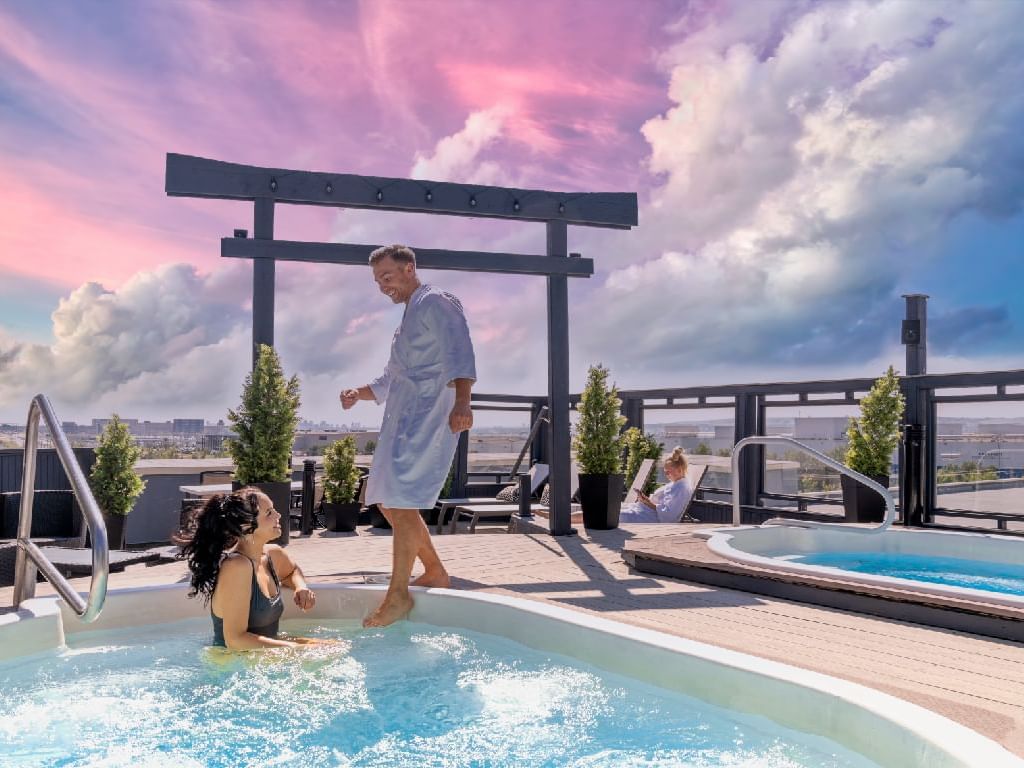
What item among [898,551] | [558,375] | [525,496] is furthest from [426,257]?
[898,551]

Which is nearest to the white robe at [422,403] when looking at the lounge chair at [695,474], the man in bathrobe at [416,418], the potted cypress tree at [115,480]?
the man in bathrobe at [416,418]

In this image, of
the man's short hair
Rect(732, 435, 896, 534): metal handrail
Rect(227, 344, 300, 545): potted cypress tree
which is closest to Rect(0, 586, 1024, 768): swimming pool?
the man's short hair

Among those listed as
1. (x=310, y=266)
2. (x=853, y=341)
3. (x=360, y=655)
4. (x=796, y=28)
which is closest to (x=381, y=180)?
(x=310, y=266)

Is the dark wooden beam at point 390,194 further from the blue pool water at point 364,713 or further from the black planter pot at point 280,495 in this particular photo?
the blue pool water at point 364,713

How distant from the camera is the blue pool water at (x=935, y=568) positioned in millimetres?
4930

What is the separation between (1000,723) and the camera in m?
1.83

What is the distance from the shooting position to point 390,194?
5.73 meters

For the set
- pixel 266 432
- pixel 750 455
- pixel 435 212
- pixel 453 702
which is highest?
pixel 435 212

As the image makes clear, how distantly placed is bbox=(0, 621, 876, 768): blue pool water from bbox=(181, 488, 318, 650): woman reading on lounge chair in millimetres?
102

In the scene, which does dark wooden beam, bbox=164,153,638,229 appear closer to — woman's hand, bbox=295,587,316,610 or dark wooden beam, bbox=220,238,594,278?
dark wooden beam, bbox=220,238,594,278

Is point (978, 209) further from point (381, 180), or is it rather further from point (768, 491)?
point (381, 180)

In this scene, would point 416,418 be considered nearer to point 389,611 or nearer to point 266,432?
point 389,611

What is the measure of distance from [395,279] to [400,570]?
4.16 ft

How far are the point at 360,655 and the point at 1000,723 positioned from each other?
2.08 meters
